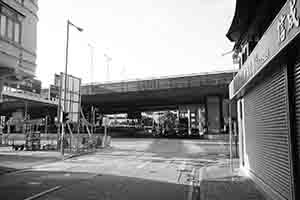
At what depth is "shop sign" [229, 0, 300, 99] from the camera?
5174 millimetres

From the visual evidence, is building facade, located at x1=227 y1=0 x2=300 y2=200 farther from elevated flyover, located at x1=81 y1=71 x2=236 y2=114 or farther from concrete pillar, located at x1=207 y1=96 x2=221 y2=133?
concrete pillar, located at x1=207 y1=96 x2=221 y2=133

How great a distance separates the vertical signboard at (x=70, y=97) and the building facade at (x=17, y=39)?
6908 mm

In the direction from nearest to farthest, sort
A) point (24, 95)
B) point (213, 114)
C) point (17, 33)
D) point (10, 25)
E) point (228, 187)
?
point (228, 187) → point (10, 25) → point (17, 33) → point (24, 95) → point (213, 114)

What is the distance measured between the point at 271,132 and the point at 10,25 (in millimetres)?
13037

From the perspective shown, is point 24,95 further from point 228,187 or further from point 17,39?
point 228,187

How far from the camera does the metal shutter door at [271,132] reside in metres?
6.83

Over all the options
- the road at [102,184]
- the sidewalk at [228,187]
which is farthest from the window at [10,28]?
the sidewalk at [228,187]

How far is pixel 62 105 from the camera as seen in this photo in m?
24.6

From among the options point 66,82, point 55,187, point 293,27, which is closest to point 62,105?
point 66,82

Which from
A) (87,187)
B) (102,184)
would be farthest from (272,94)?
(87,187)

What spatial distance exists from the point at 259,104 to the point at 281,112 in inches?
99.0

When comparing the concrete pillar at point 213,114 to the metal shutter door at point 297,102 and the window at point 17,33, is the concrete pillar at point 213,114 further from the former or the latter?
the metal shutter door at point 297,102

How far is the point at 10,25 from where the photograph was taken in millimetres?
14430

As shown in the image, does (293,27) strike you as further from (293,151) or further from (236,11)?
(236,11)
